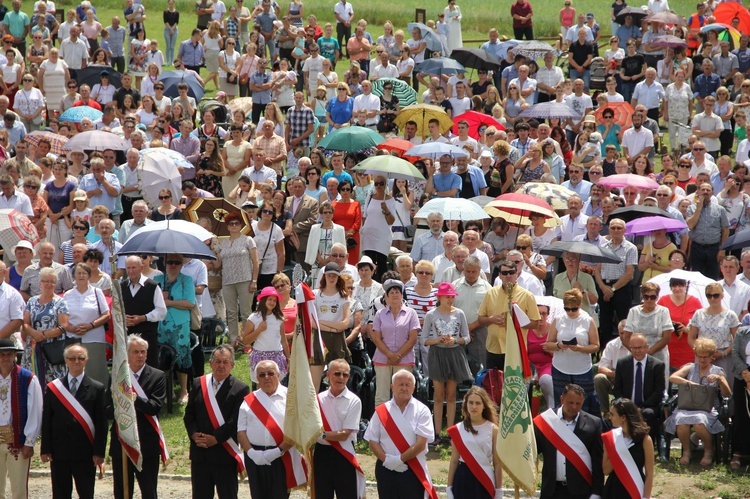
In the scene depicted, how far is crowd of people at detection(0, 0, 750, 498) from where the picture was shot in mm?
10906

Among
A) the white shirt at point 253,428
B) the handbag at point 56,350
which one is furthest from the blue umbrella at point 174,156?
the white shirt at point 253,428

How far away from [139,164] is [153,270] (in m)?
4.03

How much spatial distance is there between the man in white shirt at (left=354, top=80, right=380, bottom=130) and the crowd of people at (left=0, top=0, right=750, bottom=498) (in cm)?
4

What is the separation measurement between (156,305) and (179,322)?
587 mm

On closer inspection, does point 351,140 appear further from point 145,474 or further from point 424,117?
point 145,474

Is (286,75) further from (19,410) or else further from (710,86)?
(19,410)

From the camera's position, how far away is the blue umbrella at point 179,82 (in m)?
24.1

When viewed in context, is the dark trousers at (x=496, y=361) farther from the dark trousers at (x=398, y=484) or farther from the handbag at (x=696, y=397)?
the dark trousers at (x=398, y=484)

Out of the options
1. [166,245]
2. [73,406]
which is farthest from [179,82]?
[73,406]

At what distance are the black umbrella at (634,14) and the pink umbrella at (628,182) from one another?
12662 millimetres

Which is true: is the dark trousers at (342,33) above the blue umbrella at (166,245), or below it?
above

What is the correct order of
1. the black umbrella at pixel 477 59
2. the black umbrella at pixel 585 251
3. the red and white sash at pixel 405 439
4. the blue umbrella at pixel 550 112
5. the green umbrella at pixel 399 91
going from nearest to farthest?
the red and white sash at pixel 405 439 < the black umbrella at pixel 585 251 < the blue umbrella at pixel 550 112 < the green umbrella at pixel 399 91 < the black umbrella at pixel 477 59

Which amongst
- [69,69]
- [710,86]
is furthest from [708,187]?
[69,69]

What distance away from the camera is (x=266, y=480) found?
10.9 metres
